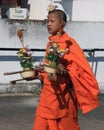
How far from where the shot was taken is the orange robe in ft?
16.6

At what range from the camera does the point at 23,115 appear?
8.20 meters

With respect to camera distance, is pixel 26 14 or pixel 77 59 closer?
pixel 77 59

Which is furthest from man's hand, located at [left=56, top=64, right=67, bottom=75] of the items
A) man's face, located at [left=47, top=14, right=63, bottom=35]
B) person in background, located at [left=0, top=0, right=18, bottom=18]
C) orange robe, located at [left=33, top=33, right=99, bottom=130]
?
person in background, located at [left=0, top=0, right=18, bottom=18]

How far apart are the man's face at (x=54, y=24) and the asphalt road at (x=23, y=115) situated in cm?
256

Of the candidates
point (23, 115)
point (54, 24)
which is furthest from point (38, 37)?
point (54, 24)

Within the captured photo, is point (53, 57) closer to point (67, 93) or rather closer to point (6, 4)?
point (67, 93)

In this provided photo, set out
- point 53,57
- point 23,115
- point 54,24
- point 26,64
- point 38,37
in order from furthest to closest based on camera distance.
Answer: point 38,37, point 23,115, point 54,24, point 26,64, point 53,57

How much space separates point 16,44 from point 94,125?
8.77ft

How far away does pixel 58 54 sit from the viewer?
4.87 m

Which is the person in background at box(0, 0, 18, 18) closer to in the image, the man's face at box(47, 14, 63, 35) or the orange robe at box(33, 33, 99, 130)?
the man's face at box(47, 14, 63, 35)

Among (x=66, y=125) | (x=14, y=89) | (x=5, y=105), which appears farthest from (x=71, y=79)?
(x=14, y=89)

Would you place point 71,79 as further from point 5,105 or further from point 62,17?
point 5,105

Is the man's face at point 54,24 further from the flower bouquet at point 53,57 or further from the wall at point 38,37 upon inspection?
A: the wall at point 38,37

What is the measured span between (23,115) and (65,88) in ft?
10.3
